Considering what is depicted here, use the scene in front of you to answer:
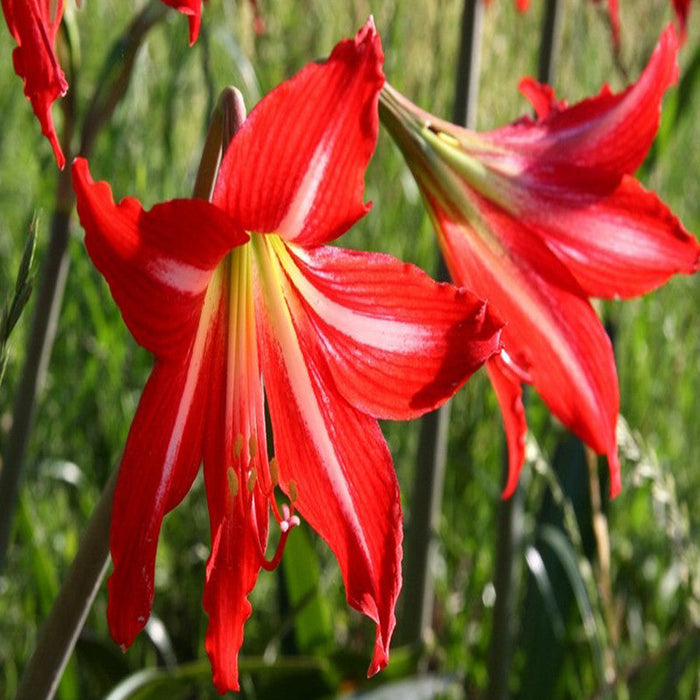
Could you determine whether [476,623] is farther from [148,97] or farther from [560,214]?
[148,97]

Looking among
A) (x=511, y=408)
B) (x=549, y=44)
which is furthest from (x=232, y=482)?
(x=549, y=44)

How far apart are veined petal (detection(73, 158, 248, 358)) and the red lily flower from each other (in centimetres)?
4

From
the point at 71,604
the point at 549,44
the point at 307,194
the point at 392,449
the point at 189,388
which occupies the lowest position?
the point at 392,449

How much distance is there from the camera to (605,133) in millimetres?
911

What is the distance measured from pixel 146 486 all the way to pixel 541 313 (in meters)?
0.33

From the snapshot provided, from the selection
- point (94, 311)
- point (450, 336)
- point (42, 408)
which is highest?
point (450, 336)

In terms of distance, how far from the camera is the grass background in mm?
1578

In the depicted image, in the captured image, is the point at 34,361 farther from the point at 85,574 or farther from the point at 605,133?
the point at 605,133

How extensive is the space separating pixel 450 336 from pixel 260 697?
2.88 feet

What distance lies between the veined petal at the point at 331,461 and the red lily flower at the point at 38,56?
0.67 feet

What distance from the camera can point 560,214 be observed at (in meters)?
0.90

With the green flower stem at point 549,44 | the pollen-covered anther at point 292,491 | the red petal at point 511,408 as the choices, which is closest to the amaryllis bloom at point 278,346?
the pollen-covered anther at point 292,491

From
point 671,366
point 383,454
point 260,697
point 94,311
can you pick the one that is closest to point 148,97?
point 94,311

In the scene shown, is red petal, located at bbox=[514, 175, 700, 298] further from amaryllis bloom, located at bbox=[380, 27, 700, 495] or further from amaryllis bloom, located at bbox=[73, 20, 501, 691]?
amaryllis bloom, located at bbox=[73, 20, 501, 691]
